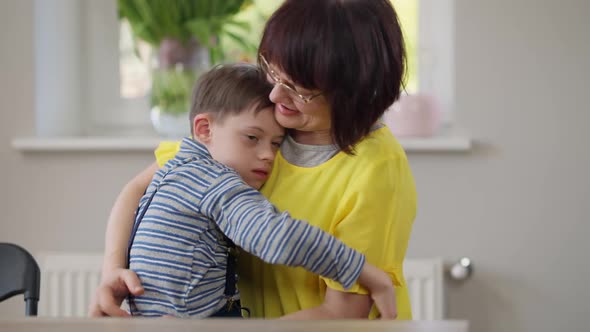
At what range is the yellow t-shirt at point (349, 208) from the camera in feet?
3.89

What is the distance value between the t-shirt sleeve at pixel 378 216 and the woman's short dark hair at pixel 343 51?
8 centimetres

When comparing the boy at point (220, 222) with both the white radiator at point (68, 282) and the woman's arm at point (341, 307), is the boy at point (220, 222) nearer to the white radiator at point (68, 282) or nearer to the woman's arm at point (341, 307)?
the woman's arm at point (341, 307)

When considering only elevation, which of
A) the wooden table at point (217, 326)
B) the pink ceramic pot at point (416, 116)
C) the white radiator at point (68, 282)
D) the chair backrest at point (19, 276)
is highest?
the pink ceramic pot at point (416, 116)

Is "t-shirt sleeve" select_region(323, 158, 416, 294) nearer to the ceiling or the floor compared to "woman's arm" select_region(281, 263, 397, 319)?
nearer to the ceiling

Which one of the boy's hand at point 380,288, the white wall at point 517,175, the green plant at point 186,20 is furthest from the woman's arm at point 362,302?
the green plant at point 186,20

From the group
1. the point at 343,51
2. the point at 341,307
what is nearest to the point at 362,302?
the point at 341,307

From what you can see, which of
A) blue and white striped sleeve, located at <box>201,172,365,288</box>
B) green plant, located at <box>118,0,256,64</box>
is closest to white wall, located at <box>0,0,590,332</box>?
green plant, located at <box>118,0,256,64</box>

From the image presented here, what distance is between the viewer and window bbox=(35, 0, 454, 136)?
8.74 ft

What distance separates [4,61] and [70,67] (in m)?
0.24

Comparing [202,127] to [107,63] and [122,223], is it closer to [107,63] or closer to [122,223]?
[122,223]

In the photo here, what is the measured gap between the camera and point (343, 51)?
1.12 metres

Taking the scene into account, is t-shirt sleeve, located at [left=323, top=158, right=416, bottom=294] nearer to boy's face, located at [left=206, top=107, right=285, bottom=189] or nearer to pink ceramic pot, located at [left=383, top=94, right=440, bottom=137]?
boy's face, located at [left=206, top=107, right=285, bottom=189]

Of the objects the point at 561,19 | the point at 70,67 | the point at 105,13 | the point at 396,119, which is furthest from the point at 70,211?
the point at 561,19

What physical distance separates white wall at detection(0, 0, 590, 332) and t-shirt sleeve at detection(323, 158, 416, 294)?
128 cm
